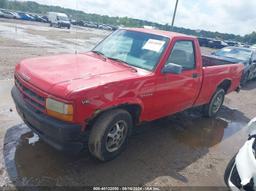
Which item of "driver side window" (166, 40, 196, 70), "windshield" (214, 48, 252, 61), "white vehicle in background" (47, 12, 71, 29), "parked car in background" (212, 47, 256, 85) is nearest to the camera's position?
"driver side window" (166, 40, 196, 70)

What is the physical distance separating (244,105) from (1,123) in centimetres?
702

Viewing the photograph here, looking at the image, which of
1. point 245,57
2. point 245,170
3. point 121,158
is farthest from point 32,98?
point 245,57

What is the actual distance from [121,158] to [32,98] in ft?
5.36

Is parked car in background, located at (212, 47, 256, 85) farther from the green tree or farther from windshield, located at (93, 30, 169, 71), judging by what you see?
the green tree

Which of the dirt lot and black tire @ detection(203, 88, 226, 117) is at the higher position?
black tire @ detection(203, 88, 226, 117)

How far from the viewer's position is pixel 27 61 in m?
3.86

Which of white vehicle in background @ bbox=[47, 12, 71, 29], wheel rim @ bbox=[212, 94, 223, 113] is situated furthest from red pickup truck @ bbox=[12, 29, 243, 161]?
white vehicle in background @ bbox=[47, 12, 71, 29]

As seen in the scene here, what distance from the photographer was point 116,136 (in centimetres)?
361

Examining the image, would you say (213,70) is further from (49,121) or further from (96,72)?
(49,121)

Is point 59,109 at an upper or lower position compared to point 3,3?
lower

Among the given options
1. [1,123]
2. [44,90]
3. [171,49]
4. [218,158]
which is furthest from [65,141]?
[218,158]

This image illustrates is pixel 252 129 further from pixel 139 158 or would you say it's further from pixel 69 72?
pixel 69 72

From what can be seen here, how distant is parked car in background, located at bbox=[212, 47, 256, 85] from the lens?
10.6m

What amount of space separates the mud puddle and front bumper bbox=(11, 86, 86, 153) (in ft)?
1.52
